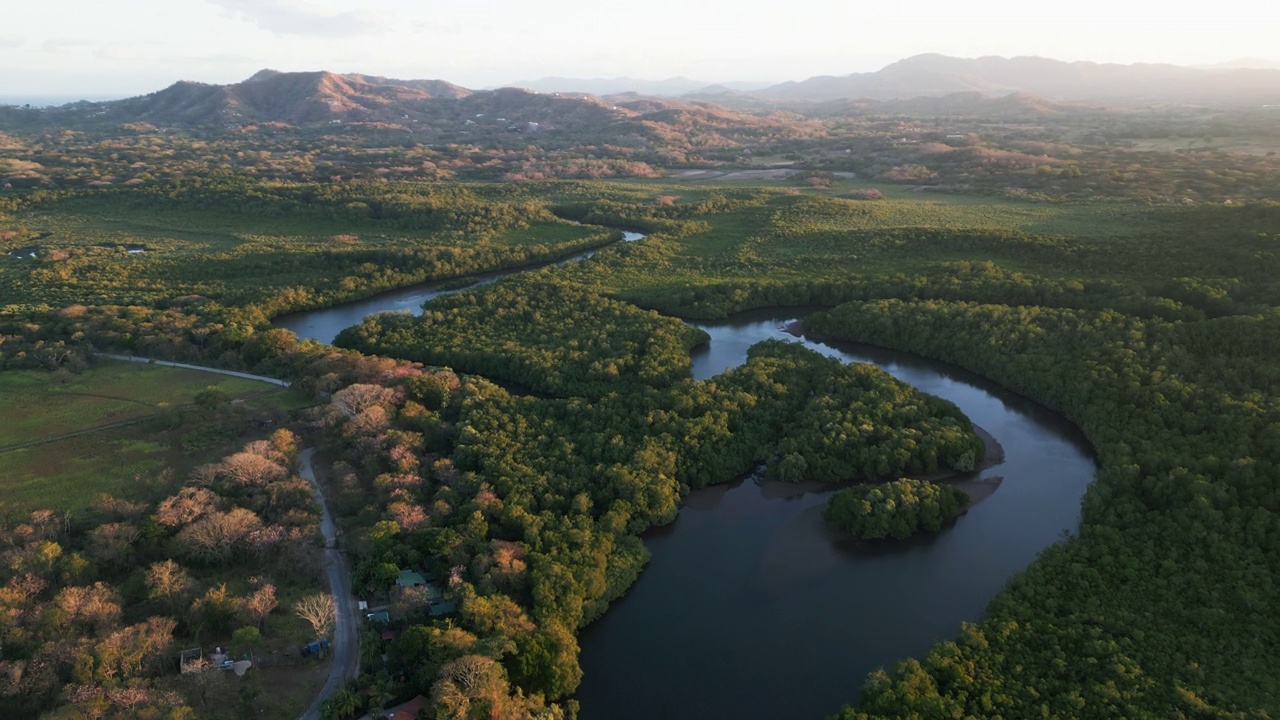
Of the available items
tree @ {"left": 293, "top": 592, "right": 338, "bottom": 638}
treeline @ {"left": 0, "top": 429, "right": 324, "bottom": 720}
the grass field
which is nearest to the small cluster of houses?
tree @ {"left": 293, "top": 592, "right": 338, "bottom": 638}

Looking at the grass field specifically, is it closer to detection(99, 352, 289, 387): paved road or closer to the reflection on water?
detection(99, 352, 289, 387): paved road

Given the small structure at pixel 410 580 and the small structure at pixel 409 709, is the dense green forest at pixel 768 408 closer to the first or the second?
the small structure at pixel 409 709

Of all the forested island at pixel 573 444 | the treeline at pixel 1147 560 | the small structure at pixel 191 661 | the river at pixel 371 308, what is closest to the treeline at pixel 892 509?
the forested island at pixel 573 444

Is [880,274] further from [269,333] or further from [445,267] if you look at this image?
[269,333]

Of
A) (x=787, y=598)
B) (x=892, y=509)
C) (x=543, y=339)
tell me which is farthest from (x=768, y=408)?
(x=543, y=339)

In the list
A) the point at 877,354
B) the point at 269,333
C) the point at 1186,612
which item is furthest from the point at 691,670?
the point at 269,333
